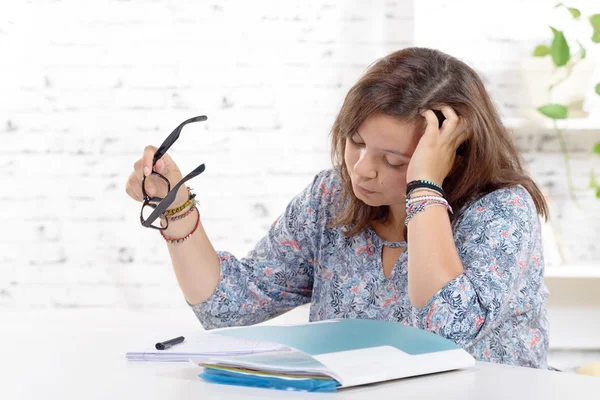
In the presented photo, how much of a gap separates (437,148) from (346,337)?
0.47 m

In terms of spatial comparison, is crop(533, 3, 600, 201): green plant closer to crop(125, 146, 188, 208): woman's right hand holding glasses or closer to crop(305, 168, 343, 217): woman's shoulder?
crop(305, 168, 343, 217): woman's shoulder

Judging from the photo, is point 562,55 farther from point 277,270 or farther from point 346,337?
point 346,337

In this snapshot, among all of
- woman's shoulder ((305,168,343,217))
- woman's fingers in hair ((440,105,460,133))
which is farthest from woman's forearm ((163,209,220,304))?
woman's fingers in hair ((440,105,460,133))

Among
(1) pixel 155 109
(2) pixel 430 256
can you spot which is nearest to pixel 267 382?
(2) pixel 430 256

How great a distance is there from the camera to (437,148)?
133 centimetres

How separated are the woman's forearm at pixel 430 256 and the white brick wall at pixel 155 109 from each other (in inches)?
72.8

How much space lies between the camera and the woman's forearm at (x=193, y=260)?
1433mm

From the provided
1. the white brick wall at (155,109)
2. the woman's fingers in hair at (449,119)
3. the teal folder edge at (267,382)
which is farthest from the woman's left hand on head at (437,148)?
the white brick wall at (155,109)

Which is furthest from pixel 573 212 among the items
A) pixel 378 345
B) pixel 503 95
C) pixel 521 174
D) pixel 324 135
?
pixel 378 345

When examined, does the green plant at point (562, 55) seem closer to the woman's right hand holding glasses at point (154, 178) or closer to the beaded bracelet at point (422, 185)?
the beaded bracelet at point (422, 185)

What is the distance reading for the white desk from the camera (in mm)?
857

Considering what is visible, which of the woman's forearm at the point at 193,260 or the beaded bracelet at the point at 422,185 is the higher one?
the beaded bracelet at the point at 422,185

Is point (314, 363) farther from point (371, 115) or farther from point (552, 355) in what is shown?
point (552, 355)

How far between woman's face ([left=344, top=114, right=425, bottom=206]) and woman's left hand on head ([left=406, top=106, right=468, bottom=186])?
0.14 feet
